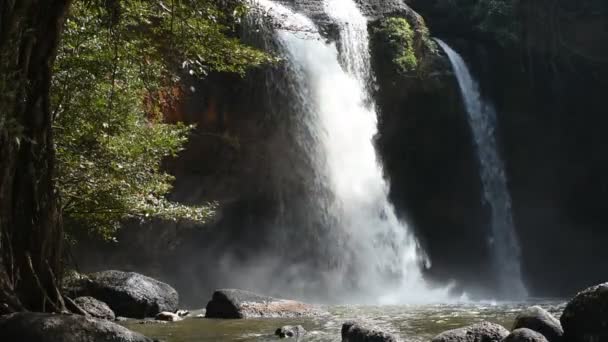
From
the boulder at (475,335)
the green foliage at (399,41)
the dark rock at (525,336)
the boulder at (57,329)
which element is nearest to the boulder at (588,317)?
the dark rock at (525,336)

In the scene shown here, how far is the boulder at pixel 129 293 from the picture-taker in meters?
13.9

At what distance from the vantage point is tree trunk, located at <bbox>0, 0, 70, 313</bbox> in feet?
20.1

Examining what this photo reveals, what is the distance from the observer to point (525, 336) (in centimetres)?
830

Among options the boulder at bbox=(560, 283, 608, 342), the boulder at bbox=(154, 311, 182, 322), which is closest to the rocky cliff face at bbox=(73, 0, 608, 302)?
the boulder at bbox=(154, 311, 182, 322)

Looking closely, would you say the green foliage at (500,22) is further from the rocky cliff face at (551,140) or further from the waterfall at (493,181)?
the waterfall at (493,181)

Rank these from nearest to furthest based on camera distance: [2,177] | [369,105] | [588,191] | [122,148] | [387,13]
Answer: [2,177], [122,148], [369,105], [387,13], [588,191]

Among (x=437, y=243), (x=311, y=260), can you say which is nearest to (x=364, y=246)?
(x=311, y=260)

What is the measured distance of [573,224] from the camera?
87.8 feet

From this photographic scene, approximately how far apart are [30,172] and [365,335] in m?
4.46

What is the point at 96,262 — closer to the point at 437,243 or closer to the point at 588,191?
the point at 437,243

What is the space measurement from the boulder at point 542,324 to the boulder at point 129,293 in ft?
24.1

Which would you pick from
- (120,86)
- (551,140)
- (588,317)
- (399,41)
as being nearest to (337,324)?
(588,317)

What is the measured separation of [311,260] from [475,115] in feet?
27.7

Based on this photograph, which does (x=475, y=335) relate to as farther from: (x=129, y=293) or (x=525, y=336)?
(x=129, y=293)
